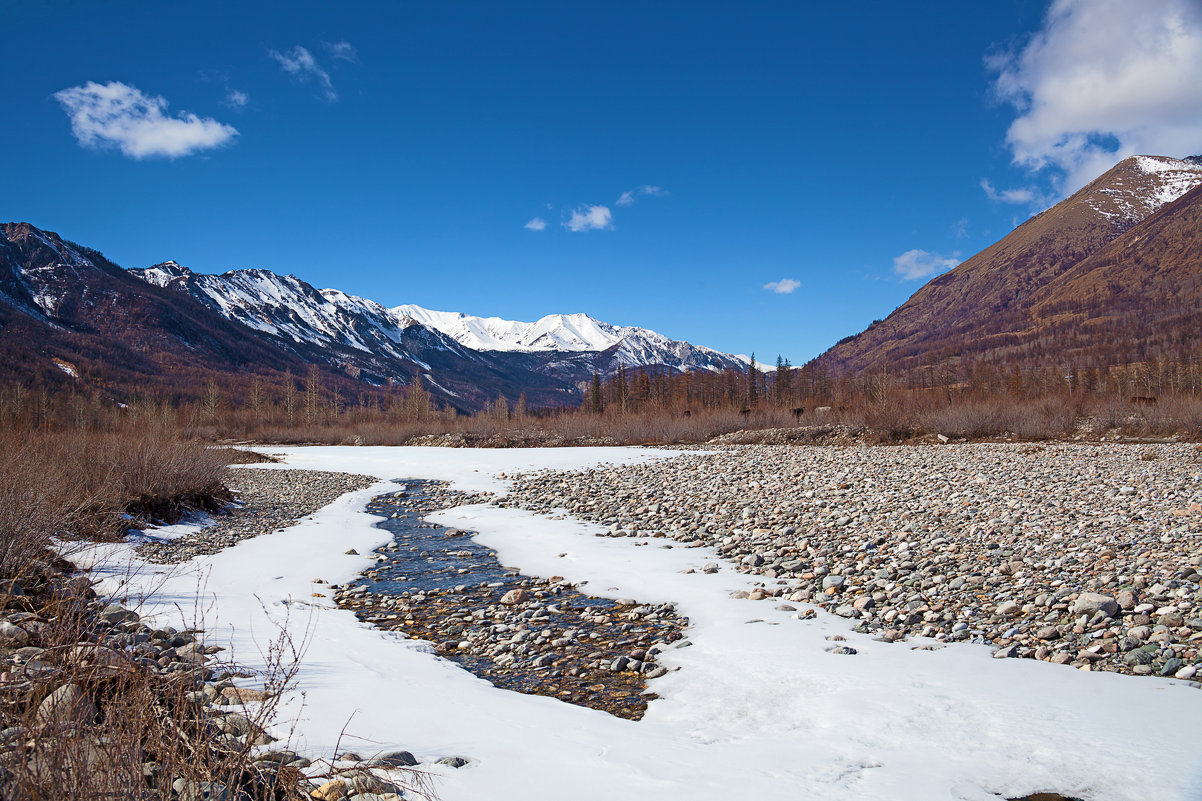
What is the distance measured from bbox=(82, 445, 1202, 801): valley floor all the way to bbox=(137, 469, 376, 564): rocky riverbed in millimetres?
706

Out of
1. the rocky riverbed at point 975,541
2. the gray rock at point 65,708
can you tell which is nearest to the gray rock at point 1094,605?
the rocky riverbed at point 975,541

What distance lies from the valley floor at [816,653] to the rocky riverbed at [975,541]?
0.05m

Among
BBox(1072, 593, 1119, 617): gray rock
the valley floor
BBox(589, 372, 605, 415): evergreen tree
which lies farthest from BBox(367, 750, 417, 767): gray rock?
BBox(589, 372, 605, 415): evergreen tree

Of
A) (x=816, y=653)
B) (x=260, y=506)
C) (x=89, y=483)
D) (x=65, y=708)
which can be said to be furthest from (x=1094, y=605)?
(x=260, y=506)

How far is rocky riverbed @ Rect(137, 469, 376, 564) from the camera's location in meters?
10.6

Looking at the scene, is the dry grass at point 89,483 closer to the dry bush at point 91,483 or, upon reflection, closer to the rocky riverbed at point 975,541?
the dry bush at point 91,483

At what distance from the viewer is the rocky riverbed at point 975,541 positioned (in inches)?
222

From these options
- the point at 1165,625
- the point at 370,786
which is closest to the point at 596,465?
the point at 1165,625

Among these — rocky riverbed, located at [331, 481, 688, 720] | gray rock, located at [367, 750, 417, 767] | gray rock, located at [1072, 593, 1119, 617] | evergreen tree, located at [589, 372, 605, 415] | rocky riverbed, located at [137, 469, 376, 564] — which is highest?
evergreen tree, located at [589, 372, 605, 415]

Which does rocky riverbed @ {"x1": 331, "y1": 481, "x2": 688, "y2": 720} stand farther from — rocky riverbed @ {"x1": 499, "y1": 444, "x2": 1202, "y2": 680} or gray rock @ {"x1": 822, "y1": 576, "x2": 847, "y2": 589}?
gray rock @ {"x1": 822, "y1": 576, "x2": 847, "y2": 589}

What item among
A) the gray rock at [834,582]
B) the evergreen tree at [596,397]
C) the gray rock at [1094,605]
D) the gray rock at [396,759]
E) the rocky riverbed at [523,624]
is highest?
the evergreen tree at [596,397]

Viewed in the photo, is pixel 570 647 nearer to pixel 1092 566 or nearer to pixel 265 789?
pixel 265 789

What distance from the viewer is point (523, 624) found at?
23.0ft

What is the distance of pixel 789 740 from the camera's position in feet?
13.5
